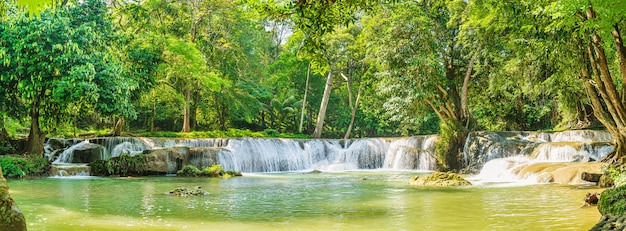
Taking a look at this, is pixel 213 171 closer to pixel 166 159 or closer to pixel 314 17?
pixel 166 159

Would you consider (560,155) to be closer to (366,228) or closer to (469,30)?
(469,30)

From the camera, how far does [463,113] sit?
68.8ft

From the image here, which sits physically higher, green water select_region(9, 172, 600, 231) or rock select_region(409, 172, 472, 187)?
rock select_region(409, 172, 472, 187)

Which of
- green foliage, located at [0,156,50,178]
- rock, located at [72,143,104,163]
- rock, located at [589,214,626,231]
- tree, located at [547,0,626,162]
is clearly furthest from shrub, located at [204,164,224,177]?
rock, located at [589,214,626,231]

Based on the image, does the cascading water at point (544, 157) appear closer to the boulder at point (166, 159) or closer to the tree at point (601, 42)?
the tree at point (601, 42)

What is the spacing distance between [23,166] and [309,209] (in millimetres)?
10884

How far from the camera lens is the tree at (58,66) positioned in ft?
47.9

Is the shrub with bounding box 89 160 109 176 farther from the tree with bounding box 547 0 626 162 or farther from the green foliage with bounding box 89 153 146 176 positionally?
the tree with bounding box 547 0 626 162

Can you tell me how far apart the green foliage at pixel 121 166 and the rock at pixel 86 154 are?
1596 mm

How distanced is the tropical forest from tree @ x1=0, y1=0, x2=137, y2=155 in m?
0.07

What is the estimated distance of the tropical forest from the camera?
7.20 metres

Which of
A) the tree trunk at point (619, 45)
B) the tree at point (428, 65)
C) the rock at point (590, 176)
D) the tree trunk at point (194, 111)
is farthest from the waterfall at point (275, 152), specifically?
the tree trunk at point (619, 45)

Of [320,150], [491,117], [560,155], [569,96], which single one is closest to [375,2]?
[560,155]

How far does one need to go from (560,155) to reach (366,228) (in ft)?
38.9
